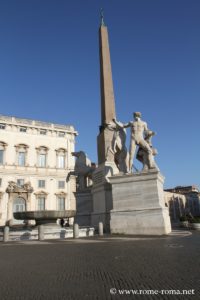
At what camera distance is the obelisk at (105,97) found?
14.3 metres

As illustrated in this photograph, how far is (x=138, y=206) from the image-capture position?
10.9m

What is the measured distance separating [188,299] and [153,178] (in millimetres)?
8290

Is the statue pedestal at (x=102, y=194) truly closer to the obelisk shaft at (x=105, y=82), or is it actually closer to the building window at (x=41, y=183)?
the obelisk shaft at (x=105, y=82)

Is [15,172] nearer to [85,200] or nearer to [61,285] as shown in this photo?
[85,200]

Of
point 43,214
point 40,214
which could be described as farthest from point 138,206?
point 40,214

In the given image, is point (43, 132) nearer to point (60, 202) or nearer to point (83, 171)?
point (60, 202)

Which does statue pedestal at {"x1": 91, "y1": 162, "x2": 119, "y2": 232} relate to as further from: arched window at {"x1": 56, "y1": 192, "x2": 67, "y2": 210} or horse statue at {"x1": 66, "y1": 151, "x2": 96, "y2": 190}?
arched window at {"x1": 56, "y1": 192, "x2": 67, "y2": 210}

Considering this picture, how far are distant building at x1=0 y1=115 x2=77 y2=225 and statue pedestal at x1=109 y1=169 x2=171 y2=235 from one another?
27.7 m

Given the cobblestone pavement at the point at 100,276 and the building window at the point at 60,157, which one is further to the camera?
the building window at the point at 60,157

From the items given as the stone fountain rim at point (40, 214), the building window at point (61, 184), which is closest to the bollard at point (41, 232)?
the stone fountain rim at point (40, 214)

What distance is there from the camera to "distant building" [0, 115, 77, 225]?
121 ft

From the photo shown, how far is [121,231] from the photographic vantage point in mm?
10789

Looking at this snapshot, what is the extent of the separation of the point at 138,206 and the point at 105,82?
8.24m

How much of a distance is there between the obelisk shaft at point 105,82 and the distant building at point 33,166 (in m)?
25.6
